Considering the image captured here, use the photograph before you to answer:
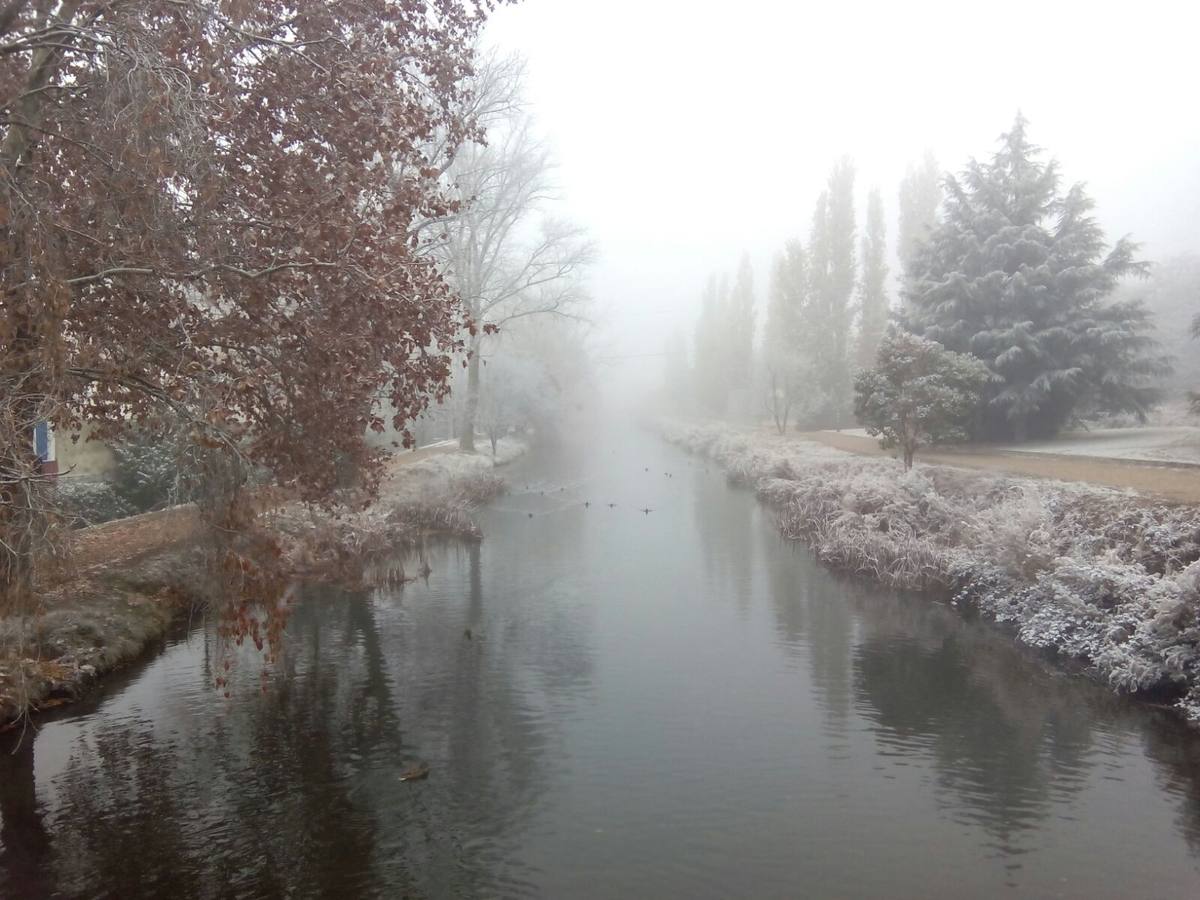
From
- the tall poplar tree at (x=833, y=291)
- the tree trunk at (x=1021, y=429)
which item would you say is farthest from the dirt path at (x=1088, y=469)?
the tall poplar tree at (x=833, y=291)

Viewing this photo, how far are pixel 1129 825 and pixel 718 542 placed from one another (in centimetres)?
1126

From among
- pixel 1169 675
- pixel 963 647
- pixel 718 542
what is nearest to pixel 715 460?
pixel 718 542

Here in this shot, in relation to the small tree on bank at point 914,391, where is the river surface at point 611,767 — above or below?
below

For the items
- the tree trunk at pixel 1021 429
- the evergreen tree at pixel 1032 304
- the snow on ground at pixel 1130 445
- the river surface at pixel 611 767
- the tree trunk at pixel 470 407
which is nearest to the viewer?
→ the river surface at pixel 611 767

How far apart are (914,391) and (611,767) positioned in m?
14.1

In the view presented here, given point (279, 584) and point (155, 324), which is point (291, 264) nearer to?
point (155, 324)

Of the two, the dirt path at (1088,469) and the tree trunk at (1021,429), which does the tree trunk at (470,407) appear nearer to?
the dirt path at (1088,469)

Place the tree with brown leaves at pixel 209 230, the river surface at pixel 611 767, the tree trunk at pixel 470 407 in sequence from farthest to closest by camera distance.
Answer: the tree trunk at pixel 470 407 → the river surface at pixel 611 767 → the tree with brown leaves at pixel 209 230

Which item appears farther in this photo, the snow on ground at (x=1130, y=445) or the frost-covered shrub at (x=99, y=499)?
the snow on ground at (x=1130, y=445)

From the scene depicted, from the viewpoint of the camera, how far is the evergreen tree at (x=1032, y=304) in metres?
21.6

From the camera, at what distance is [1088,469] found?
1564 centimetres

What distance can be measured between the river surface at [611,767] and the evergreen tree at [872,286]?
2898cm

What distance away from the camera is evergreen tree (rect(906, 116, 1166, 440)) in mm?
21609

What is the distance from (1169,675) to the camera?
8.46 meters
